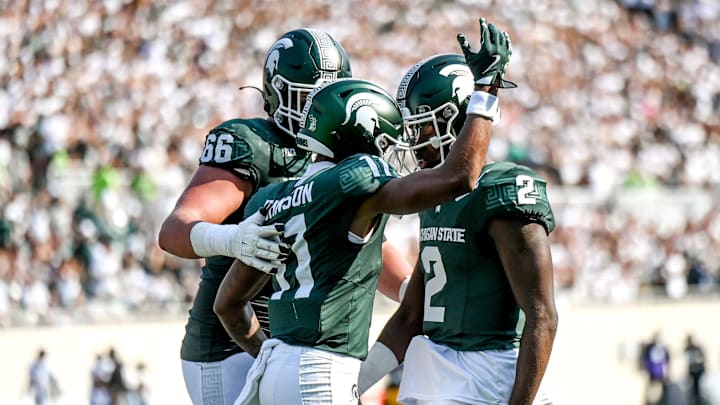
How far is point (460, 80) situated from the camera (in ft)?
14.4

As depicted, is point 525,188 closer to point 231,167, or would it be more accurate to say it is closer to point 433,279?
point 433,279

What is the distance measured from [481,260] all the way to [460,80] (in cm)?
68

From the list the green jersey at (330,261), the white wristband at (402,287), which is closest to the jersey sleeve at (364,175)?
the green jersey at (330,261)

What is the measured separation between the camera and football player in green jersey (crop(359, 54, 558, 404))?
3998mm

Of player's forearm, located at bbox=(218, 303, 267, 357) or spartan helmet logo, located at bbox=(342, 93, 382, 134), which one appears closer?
spartan helmet logo, located at bbox=(342, 93, 382, 134)

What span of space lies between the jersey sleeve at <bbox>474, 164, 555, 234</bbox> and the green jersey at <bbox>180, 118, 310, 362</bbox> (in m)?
0.85

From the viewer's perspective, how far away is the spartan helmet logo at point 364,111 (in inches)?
153

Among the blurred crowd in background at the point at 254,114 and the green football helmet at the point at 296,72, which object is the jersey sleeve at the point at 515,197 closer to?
the green football helmet at the point at 296,72

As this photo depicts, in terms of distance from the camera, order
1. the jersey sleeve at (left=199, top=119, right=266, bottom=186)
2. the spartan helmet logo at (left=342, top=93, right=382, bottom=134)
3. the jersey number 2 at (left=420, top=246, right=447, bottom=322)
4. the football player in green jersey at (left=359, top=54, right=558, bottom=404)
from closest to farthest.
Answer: the spartan helmet logo at (left=342, top=93, right=382, bottom=134), the football player in green jersey at (left=359, top=54, right=558, bottom=404), the jersey number 2 at (left=420, top=246, right=447, bottom=322), the jersey sleeve at (left=199, top=119, right=266, bottom=186)

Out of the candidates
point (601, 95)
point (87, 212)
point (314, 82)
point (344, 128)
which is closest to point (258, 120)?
point (314, 82)

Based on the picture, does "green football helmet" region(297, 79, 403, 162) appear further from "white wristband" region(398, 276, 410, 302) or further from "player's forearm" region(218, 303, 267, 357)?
"white wristband" region(398, 276, 410, 302)

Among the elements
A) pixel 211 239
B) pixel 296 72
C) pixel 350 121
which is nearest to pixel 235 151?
pixel 296 72

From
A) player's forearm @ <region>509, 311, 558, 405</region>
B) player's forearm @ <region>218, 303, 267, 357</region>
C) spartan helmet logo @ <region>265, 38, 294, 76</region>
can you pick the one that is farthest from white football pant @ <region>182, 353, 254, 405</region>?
player's forearm @ <region>509, 311, 558, 405</region>

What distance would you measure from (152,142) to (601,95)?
858cm
